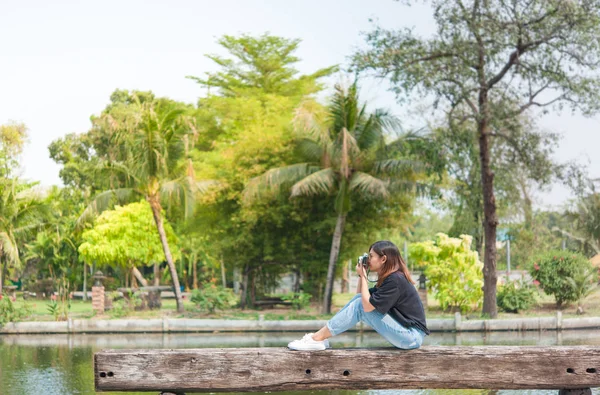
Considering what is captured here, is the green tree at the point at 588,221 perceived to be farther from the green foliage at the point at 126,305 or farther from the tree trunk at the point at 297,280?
the green foliage at the point at 126,305

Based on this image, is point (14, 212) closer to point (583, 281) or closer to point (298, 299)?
point (298, 299)

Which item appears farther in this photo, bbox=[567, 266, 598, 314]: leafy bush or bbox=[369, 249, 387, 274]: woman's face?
bbox=[567, 266, 598, 314]: leafy bush

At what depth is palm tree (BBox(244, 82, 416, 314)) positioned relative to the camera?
84.2 feet

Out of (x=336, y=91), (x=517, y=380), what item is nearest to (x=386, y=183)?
(x=336, y=91)

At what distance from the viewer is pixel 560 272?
26750 millimetres

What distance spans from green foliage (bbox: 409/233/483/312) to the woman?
19696 millimetres

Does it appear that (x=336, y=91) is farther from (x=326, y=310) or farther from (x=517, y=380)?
(x=517, y=380)

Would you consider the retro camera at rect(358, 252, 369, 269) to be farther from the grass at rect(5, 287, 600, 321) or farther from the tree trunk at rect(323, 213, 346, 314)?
the tree trunk at rect(323, 213, 346, 314)

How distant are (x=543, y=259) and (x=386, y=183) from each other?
588cm

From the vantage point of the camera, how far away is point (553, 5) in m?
22.8

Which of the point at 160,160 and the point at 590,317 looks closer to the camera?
the point at 590,317

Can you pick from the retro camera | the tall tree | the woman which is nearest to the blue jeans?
the woman

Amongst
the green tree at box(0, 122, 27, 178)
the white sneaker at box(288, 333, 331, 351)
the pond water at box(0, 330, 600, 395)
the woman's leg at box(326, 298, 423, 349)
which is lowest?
the pond water at box(0, 330, 600, 395)

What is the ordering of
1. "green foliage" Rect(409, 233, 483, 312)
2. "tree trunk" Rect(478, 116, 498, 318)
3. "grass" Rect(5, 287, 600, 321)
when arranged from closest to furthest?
"tree trunk" Rect(478, 116, 498, 318)
"grass" Rect(5, 287, 600, 321)
"green foliage" Rect(409, 233, 483, 312)
